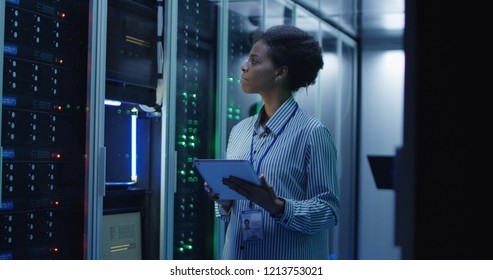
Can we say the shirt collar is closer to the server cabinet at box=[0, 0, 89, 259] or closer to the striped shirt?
the striped shirt

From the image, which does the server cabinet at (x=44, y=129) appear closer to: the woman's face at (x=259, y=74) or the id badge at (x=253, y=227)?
the woman's face at (x=259, y=74)

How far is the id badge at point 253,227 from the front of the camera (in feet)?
5.68

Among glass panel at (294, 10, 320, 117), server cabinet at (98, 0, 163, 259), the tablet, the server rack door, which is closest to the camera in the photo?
the tablet

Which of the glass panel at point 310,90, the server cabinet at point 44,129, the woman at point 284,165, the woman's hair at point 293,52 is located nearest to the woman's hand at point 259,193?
the woman at point 284,165

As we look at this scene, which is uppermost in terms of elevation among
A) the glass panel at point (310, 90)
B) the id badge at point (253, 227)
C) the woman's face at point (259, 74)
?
the glass panel at point (310, 90)

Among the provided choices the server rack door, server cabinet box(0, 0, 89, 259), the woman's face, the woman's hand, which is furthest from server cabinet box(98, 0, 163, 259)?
the woman's hand

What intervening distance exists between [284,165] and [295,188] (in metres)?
0.08

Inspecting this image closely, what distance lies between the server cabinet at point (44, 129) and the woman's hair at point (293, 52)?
1065mm

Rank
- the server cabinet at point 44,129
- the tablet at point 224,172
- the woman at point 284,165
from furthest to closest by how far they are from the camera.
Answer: the server cabinet at point 44,129
the woman at point 284,165
the tablet at point 224,172

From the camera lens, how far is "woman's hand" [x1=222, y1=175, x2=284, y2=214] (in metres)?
1.57

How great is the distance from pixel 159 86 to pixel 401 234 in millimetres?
2719

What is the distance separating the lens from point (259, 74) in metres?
1.82

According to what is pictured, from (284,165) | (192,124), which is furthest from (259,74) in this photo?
(192,124)

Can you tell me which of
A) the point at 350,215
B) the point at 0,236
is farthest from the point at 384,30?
the point at 0,236
